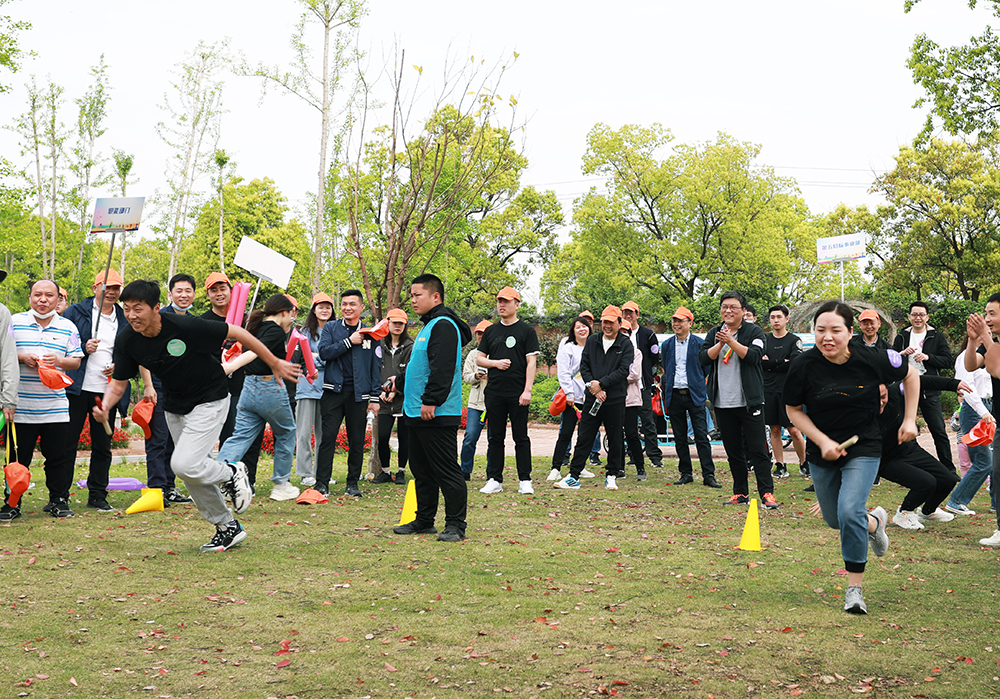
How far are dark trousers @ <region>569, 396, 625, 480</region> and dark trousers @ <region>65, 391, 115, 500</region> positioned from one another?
205 inches

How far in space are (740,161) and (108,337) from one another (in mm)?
36796

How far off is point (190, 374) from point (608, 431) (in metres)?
5.83

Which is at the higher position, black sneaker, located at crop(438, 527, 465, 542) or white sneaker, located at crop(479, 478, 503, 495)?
white sneaker, located at crop(479, 478, 503, 495)

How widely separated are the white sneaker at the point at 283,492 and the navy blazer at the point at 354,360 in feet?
3.79

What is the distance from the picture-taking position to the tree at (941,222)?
3212cm

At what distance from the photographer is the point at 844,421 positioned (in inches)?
213

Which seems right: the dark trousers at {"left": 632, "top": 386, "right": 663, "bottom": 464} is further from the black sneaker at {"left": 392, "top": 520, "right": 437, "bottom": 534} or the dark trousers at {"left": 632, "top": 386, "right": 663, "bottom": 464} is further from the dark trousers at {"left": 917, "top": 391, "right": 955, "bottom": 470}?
the black sneaker at {"left": 392, "top": 520, "right": 437, "bottom": 534}

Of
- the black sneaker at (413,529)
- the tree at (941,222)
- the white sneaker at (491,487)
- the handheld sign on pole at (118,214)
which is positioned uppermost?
the tree at (941,222)

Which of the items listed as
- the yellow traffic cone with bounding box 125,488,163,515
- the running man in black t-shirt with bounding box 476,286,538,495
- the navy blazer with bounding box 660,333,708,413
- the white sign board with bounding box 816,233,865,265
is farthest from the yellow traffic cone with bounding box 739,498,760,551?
the white sign board with bounding box 816,233,865,265

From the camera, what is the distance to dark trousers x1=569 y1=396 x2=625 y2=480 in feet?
35.4

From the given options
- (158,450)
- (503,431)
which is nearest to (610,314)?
(503,431)

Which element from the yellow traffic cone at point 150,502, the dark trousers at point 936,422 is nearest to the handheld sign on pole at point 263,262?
the yellow traffic cone at point 150,502

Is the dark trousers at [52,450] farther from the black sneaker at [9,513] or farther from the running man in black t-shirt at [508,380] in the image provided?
the running man in black t-shirt at [508,380]

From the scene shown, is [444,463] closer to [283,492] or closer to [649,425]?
[283,492]
